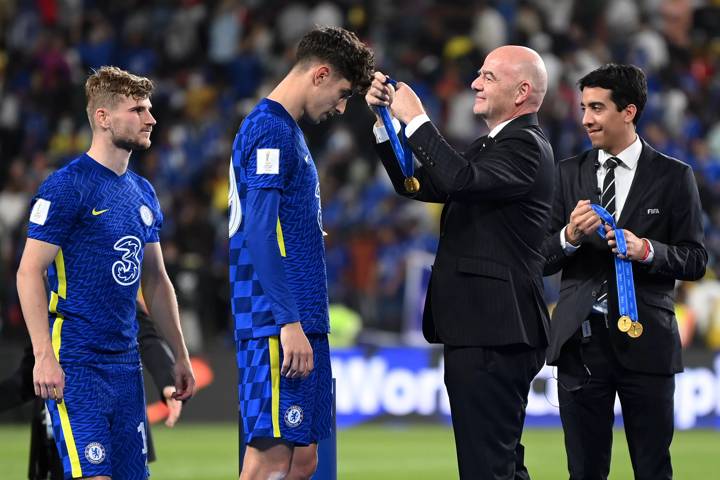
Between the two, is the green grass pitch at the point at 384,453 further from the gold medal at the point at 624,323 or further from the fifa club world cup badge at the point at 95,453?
the fifa club world cup badge at the point at 95,453

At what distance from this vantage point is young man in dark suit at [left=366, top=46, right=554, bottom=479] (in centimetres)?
492

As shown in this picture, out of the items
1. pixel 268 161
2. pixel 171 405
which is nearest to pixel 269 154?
pixel 268 161

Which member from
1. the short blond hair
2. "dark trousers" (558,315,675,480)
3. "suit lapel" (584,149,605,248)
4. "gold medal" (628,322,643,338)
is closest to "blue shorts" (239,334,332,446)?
the short blond hair

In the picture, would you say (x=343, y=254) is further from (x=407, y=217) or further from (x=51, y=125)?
(x=51, y=125)

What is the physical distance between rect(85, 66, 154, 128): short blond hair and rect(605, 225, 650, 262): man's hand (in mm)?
2072

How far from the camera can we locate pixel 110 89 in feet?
17.3

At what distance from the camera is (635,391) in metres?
5.43

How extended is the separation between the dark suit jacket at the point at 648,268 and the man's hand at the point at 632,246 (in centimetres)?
11

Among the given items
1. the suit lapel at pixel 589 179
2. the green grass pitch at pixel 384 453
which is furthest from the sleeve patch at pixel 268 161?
the green grass pitch at pixel 384 453

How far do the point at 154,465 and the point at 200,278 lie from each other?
15.1 feet

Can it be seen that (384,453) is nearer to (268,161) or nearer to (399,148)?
(399,148)

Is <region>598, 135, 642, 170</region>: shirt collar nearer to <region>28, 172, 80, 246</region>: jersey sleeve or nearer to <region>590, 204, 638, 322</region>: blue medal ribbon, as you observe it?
<region>590, 204, 638, 322</region>: blue medal ribbon

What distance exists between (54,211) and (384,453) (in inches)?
232

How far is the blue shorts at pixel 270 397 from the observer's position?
4.79 m
